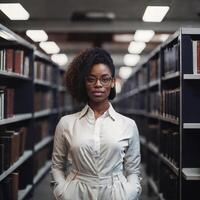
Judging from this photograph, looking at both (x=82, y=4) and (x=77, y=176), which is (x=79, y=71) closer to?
(x=77, y=176)

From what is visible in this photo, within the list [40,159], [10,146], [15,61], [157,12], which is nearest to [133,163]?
[157,12]

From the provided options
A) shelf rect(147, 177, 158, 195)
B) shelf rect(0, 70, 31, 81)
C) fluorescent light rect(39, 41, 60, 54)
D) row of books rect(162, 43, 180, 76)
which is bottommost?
shelf rect(147, 177, 158, 195)

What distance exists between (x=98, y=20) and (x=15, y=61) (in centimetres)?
269

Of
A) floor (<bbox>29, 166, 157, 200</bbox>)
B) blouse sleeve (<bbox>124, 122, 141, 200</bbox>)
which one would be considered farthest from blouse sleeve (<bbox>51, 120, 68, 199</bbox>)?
floor (<bbox>29, 166, 157, 200</bbox>)

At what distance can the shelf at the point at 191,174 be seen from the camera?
2.43m

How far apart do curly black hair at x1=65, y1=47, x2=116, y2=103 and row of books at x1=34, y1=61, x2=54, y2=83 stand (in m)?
2.76

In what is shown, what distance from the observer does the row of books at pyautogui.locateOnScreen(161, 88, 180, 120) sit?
280cm

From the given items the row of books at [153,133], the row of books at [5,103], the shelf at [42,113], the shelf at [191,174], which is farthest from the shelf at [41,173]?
the shelf at [191,174]

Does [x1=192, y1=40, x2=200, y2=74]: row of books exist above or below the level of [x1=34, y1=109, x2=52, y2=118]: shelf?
above

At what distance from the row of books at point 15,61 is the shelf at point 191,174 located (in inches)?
64.0

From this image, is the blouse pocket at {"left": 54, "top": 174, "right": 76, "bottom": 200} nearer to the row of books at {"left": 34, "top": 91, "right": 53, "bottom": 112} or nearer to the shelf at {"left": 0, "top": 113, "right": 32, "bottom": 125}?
the shelf at {"left": 0, "top": 113, "right": 32, "bottom": 125}

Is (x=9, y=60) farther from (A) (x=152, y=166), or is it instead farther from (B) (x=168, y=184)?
(A) (x=152, y=166)

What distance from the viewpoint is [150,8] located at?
269 centimetres

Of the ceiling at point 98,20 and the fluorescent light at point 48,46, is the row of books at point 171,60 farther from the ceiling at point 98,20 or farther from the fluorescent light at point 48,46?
the fluorescent light at point 48,46
